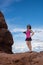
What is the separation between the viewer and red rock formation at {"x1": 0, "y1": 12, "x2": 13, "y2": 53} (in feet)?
127

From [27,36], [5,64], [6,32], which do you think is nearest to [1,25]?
[6,32]

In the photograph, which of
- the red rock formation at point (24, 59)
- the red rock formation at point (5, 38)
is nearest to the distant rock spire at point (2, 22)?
the red rock formation at point (5, 38)

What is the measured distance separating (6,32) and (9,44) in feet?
7.50

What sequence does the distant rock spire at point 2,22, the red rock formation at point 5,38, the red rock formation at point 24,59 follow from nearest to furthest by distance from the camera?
the red rock formation at point 24,59
the red rock formation at point 5,38
the distant rock spire at point 2,22

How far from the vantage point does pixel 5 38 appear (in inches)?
1539

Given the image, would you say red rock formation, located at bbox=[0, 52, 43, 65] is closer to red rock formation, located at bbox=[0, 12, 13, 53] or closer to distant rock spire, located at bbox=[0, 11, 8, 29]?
red rock formation, located at bbox=[0, 12, 13, 53]

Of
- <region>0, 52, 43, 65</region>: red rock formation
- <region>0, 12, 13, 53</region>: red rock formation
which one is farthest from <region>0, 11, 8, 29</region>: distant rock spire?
<region>0, 52, 43, 65</region>: red rock formation

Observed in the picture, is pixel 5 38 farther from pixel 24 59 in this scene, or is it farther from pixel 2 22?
pixel 24 59

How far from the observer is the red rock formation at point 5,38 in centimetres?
3864

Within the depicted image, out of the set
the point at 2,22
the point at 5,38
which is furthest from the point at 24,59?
the point at 2,22

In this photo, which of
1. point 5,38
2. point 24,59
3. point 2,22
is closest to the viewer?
point 24,59

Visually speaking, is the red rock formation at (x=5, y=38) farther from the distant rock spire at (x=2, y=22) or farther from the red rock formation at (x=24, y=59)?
the red rock formation at (x=24, y=59)

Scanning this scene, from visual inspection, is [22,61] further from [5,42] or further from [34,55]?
[5,42]

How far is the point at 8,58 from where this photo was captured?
23.8 meters
